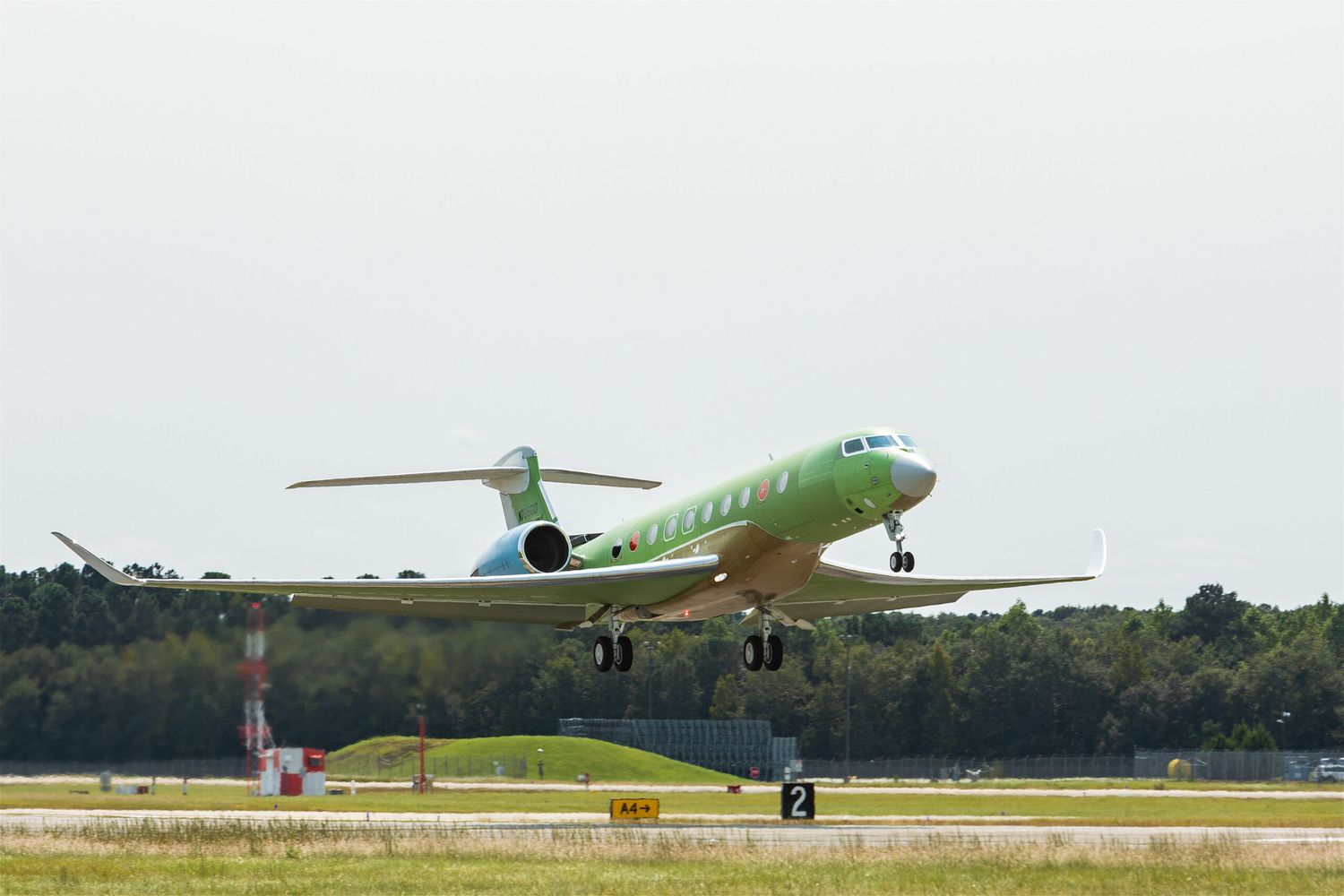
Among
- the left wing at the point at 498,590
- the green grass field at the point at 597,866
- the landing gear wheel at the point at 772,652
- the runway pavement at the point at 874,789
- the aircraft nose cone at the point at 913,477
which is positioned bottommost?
the runway pavement at the point at 874,789

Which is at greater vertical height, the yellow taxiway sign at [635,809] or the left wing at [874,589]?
the left wing at [874,589]

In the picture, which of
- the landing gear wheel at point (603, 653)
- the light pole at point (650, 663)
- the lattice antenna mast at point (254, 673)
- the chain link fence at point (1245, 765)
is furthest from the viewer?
the light pole at point (650, 663)

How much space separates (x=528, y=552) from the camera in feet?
111

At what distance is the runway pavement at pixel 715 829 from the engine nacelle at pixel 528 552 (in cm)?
795

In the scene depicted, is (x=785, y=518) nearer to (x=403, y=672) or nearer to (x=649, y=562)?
(x=649, y=562)

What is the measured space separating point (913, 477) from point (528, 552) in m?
11.1

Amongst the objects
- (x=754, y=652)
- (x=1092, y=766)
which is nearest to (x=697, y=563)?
(x=754, y=652)

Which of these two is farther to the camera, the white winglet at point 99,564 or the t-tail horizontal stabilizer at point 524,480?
the t-tail horizontal stabilizer at point 524,480

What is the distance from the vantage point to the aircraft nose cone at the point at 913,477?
25.4 m

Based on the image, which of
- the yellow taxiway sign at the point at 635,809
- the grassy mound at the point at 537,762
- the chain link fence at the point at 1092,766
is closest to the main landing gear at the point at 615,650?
the yellow taxiway sign at the point at 635,809

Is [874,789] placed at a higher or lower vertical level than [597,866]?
lower

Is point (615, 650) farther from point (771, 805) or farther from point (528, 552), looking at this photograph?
point (771, 805)

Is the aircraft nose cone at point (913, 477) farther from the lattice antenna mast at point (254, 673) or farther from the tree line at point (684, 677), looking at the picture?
the lattice antenna mast at point (254, 673)

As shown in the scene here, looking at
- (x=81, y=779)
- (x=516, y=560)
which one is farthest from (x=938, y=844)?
(x=81, y=779)
